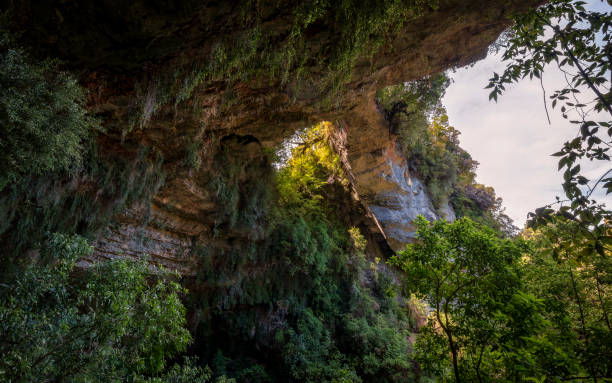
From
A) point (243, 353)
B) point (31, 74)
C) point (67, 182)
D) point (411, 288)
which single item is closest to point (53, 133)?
point (31, 74)

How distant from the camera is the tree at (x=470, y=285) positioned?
3809 mm

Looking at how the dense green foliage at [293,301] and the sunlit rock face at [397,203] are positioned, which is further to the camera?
the sunlit rock face at [397,203]

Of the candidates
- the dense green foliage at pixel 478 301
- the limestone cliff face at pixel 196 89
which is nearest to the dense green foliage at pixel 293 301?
the limestone cliff face at pixel 196 89

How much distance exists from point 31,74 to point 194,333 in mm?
8796

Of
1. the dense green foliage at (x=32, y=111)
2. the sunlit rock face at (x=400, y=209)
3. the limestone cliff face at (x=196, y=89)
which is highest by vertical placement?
the sunlit rock face at (x=400, y=209)

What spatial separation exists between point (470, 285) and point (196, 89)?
5.93m

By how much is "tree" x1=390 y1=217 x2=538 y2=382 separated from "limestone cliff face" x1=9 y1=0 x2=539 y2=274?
347 centimetres

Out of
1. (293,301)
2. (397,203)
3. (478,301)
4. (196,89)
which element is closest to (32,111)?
(196,89)

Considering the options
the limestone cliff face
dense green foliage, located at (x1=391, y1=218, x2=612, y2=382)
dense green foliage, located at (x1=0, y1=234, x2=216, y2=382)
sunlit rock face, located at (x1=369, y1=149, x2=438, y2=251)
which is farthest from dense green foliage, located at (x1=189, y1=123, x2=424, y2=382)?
dense green foliage, located at (x1=0, y1=234, x2=216, y2=382)

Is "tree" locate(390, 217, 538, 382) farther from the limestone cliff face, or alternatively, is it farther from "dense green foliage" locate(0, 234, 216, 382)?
"dense green foliage" locate(0, 234, 216, 382)

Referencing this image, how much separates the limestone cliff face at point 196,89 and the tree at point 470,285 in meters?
3.47

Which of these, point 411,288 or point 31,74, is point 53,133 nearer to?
point 31,74

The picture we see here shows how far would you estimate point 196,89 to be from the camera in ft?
15.4

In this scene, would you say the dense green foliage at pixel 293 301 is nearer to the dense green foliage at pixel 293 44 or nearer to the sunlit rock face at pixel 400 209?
the sunlit rock face at pixel 400 209
